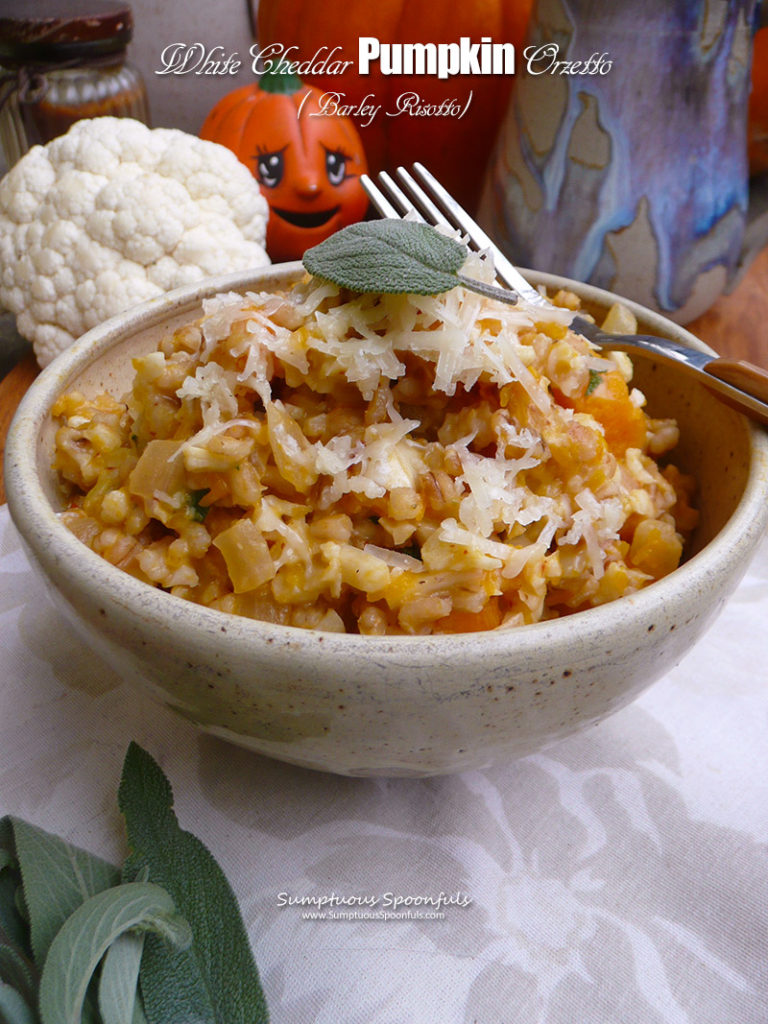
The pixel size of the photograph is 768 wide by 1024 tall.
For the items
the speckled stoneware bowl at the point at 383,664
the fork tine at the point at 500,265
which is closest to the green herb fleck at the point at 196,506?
the speckled stoneware bowl at the point at 383,664

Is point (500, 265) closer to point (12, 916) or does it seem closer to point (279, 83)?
point (12, 916)

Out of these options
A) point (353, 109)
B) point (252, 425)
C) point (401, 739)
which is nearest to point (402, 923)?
point (401, 739)

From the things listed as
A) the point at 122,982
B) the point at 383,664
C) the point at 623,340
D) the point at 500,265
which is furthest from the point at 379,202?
the point at 122,982

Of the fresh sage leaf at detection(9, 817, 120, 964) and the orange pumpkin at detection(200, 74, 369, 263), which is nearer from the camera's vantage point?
the fresh sage leaf at detection(9, 817, 120, 964)

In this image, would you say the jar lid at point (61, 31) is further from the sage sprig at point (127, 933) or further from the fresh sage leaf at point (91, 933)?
the fresh sage leaf at point (91, 933)

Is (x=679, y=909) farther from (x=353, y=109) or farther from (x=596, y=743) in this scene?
(x=353, y=109)

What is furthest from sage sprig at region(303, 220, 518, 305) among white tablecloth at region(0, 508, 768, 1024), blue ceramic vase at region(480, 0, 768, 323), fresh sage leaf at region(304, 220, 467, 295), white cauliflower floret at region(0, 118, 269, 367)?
white cauliflower floret at region(0, 118, 269, 367)

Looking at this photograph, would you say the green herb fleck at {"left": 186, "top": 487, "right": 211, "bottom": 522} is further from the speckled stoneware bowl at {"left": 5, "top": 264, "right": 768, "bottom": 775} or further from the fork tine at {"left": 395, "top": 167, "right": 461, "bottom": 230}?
the fork tine at {"left": 395, "top": 167, "right": 461, "bottom": 230}

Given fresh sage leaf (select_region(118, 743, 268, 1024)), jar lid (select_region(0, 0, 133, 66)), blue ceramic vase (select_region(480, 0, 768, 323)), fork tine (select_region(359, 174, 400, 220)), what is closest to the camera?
fresh sage leaf (select_region(118, 743, 268, 1024))
